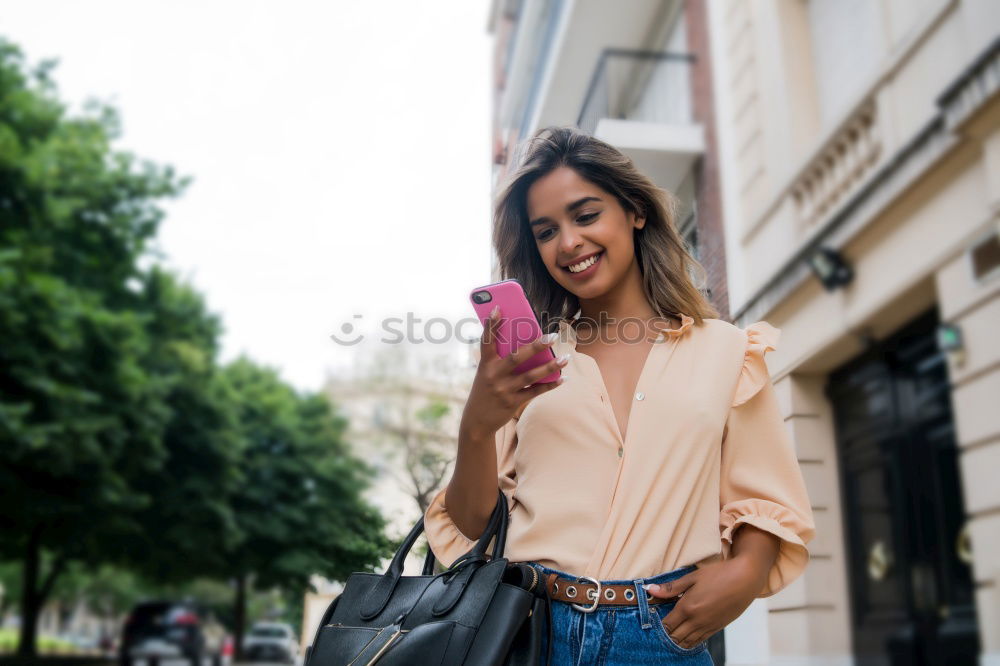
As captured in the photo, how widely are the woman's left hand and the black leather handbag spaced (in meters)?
0.17

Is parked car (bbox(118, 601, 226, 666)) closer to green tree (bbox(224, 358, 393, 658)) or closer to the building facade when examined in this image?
green tree (bbox(224, 358, 393, 658))

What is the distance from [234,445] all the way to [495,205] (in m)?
16.7

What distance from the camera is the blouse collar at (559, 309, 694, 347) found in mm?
1282

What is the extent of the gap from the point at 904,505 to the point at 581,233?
297 centimetres

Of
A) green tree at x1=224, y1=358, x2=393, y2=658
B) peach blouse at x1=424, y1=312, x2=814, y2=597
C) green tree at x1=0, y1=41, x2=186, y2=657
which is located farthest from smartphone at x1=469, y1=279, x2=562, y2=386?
green tree at x1=0, y1=41, x2=186, y2=657

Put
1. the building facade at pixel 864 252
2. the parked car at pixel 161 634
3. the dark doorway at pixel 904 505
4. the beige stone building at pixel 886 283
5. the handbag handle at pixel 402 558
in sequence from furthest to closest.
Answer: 1. the parked car at pixel 161 634
2. the dark doorway at pixel 904 505
3. the beige stone building at pixel 886 283
4. the building facade at pixel 864 252
5. the handbag handle at pixel 402 558

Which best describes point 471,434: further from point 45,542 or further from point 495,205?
point 45,542

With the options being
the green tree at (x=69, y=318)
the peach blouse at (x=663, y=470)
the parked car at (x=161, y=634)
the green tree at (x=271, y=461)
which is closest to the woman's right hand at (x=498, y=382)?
the peach blouse at (x=663, y=470)

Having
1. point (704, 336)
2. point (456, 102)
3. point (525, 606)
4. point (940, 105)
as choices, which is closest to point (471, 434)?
point (525, 606)

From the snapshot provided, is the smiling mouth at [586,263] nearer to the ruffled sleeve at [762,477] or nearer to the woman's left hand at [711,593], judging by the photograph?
the ruffled sleeve at [762,477]

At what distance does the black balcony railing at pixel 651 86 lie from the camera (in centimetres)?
409

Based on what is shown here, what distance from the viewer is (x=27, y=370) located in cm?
1080

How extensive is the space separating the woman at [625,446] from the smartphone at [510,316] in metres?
0.02

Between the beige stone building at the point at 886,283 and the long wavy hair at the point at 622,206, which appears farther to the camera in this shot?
the beige stone building at the point at 886,283
